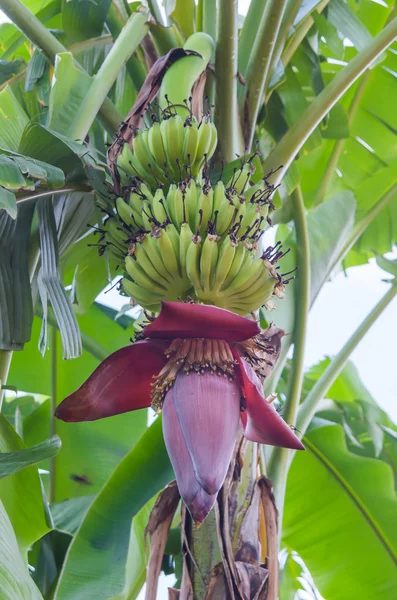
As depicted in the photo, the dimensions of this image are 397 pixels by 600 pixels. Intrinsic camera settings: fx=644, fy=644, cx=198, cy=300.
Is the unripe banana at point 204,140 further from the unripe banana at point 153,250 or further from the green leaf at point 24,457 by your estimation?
the green leaf at point 24,457

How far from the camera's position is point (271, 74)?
1104mm

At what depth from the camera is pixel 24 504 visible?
84cm

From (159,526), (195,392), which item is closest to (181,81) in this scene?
(195,392)

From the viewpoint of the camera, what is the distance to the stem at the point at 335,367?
1177 mm

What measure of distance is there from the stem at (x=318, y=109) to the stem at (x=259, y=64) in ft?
0.17

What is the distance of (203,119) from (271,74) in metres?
0.37

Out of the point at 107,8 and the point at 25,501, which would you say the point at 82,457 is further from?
the point at 107,8

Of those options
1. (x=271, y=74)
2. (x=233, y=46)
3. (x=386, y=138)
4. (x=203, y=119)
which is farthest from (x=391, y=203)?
(x=203, y=119)

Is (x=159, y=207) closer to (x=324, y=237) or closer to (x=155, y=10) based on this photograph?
(x=155, y=10)

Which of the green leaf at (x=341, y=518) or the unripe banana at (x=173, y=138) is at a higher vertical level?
the unripe banana at (x=173, y=138)

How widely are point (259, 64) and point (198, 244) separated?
0.47m

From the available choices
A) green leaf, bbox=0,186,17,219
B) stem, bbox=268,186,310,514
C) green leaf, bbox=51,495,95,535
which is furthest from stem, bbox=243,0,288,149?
green leaf, bbox=51,495,95,535

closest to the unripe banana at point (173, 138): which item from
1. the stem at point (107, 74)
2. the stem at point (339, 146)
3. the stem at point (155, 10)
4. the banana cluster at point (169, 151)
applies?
the banana cluster at point (169, 151)

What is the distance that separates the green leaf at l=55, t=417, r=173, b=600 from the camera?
916mm
